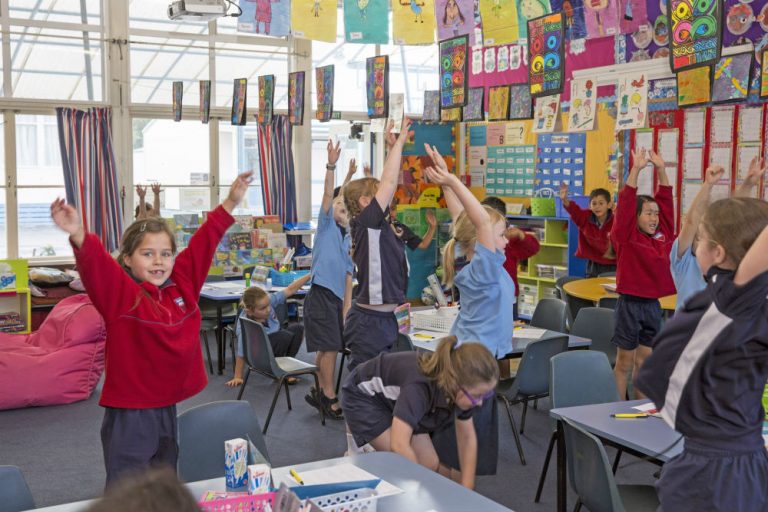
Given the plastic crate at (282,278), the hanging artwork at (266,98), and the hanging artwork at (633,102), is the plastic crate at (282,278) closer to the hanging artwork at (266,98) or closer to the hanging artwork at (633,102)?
the hanging artwork at (266,98)

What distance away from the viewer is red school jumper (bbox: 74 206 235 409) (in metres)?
2.70

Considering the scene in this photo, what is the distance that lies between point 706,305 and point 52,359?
523 cm

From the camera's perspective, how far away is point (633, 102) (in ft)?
21.1

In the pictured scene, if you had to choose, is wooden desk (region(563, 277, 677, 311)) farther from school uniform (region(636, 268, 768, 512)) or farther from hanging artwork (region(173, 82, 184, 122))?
hanging artwork (region(173, 82, 184, 122))

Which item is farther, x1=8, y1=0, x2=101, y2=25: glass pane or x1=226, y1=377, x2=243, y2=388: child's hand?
x1=8, y1=0, x2=101, y2=25: glass pane

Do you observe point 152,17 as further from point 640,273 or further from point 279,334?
point 640,273

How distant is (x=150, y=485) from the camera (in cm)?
87

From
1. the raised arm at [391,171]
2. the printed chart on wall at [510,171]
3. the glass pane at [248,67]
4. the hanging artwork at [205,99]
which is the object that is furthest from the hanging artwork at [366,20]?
the glass pane at [248,67]

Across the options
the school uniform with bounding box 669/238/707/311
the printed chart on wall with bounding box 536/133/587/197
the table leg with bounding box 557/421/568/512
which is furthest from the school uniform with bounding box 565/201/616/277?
the table leg with bounding box 557/421/568/512

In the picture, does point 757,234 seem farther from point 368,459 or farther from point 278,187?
point 278,187

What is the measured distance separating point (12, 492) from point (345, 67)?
9.24m

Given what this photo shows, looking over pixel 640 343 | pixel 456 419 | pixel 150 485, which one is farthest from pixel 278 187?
pixel 150 485

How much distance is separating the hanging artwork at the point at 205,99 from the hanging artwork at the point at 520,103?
355 cm

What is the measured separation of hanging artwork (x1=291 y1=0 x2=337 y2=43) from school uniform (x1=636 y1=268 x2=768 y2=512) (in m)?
4.76
